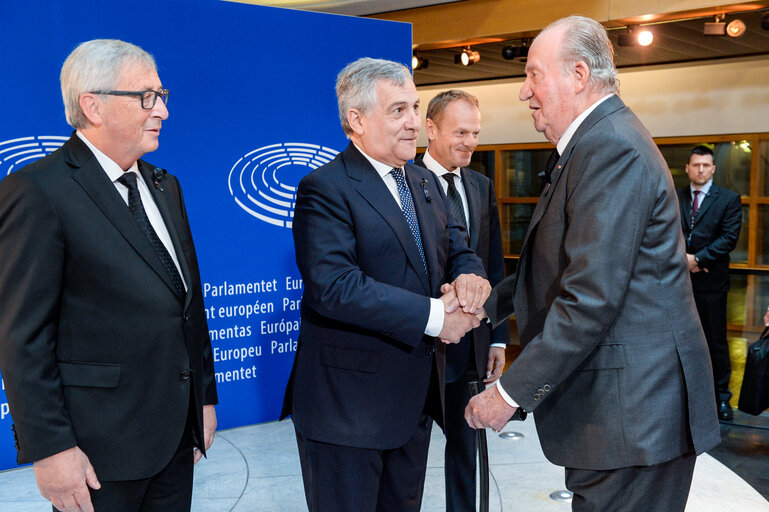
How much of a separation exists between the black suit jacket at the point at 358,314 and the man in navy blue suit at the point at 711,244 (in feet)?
13.3

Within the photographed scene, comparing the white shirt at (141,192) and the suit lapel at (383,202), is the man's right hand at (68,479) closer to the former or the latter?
the white shirt at (141,192)

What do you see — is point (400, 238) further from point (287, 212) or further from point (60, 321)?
point (287, 212)

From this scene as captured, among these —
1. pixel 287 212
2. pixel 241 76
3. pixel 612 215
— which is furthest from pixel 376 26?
pixel 612 215

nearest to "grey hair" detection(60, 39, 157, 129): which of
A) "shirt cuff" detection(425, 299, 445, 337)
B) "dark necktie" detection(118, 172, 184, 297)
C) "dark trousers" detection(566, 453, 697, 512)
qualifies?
"dark necktie" detection(118, 172, 184, 297)

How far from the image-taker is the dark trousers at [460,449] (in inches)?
119

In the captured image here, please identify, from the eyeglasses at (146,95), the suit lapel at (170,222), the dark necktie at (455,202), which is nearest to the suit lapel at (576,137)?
the suit lapel at (170,222)

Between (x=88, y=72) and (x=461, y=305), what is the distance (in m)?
1.22

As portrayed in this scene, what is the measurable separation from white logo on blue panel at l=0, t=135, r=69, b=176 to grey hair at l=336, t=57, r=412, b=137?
2.26 meters

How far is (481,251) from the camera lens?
3.34 metres

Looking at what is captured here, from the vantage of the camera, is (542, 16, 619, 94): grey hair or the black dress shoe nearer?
(542, 16, 619, 94): grey hair

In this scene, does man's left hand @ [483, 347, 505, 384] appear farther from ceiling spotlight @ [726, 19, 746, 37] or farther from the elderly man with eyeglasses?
ceiling spotlight @ [726, 19, 746, 37]

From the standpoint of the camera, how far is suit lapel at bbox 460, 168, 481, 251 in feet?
10.8

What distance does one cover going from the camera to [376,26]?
491cm

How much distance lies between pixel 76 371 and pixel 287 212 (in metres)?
2.90
